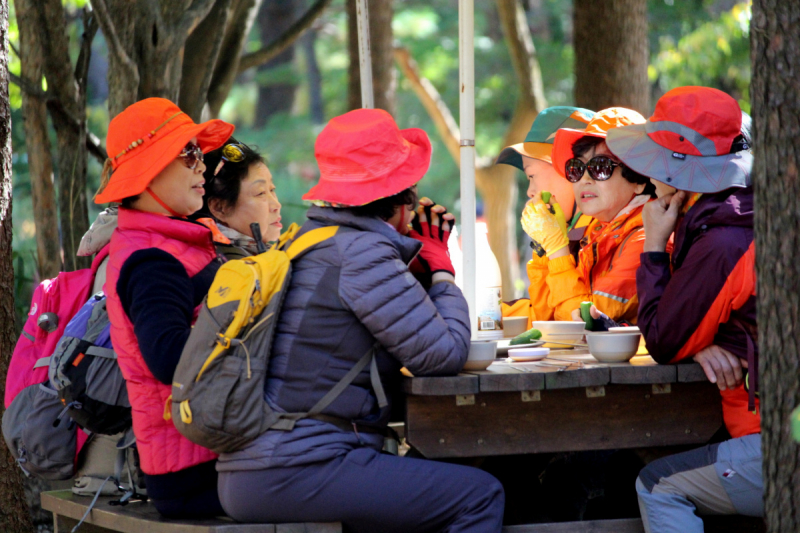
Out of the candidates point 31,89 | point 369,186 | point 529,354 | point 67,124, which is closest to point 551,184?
point 529,354

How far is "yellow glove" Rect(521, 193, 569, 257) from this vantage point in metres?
3.57

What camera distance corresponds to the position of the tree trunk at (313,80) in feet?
68.7

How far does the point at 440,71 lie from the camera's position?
688 inches

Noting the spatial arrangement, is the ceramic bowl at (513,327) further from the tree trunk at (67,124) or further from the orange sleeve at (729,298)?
the tree trunk at (67,124)

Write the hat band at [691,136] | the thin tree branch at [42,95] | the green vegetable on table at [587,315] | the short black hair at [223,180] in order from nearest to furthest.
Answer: the hat band at [691,136], the green vegetable on table at [587,315], the short black hair at [223,180], the thin tree branch at [42,95]

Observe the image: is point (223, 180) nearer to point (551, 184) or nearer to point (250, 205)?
point (250, 205)

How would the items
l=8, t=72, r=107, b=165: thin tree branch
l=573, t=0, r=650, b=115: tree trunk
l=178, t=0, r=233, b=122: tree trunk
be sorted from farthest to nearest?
l=573, t=0, r=650, b=115: tree trunk < l=178, t=0, r=233, b=122: tree trunk < l=8, t=72, r=107, b=165: thin tree branch

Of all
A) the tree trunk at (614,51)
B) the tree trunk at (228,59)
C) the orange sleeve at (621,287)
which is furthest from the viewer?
the tree trunk at (614,51)

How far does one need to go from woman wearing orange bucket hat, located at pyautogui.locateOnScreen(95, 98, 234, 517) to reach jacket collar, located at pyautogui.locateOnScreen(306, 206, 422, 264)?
514 mm

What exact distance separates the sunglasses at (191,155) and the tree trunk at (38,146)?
2.03 metres

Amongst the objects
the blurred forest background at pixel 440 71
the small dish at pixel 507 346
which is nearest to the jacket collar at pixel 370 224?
the small dish at pixel 507 346

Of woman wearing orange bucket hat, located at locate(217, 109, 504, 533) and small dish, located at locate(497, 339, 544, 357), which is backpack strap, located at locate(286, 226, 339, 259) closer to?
woman wearing orange bucket hat, located at locate(217, 109, 504, 533)

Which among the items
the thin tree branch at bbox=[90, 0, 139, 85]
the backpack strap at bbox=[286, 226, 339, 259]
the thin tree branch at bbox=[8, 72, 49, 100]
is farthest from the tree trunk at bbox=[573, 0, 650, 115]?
the backpack strap at bbox=[286, 226, 339, 259]

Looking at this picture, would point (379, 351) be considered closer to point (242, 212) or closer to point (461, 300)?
point (461, 300)
